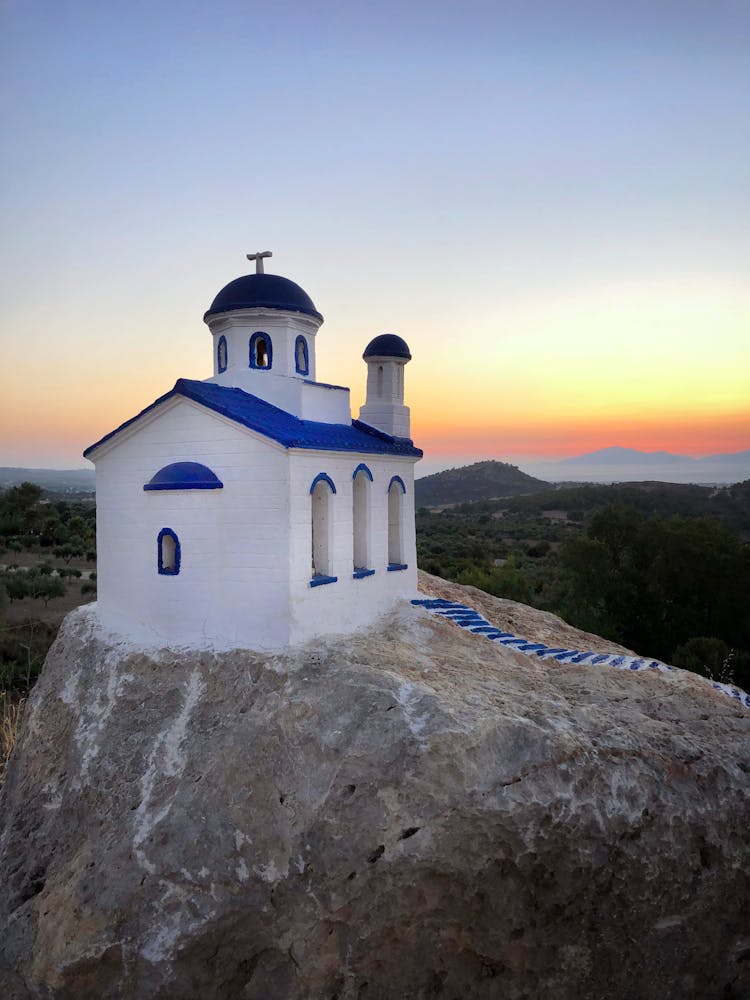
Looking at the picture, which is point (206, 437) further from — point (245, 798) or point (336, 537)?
point (245, 798)

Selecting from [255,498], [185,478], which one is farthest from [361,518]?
[185,478]

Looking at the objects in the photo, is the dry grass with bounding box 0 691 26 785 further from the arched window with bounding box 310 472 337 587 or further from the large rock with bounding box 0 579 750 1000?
the arched window with bounding box 310 472 337 587

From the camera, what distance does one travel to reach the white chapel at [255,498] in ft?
36.9

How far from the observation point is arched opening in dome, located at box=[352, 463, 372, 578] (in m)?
13.3

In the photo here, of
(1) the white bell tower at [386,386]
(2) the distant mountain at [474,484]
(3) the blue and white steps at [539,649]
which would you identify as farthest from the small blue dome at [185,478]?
(2) the distant mountain at [474,484]

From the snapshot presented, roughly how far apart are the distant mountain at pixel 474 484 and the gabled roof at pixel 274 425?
100540mm

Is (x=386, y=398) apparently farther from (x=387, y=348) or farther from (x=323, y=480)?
(x=323, y=480)

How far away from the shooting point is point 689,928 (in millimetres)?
8953

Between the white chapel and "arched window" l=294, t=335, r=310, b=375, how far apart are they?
0.07ft

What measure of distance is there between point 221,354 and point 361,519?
4.15m

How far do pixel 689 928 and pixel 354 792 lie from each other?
4364 mm

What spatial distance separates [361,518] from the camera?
13539 mm

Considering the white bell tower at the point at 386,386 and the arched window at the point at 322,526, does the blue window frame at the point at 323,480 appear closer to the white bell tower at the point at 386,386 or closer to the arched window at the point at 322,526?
the arched window at the point at 322,526

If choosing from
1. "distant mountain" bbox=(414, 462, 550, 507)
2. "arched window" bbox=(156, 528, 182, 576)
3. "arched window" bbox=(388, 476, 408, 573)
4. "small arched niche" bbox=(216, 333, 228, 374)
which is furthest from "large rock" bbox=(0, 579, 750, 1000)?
"distant mountain" bbox=(414, 462, 550, 507)
